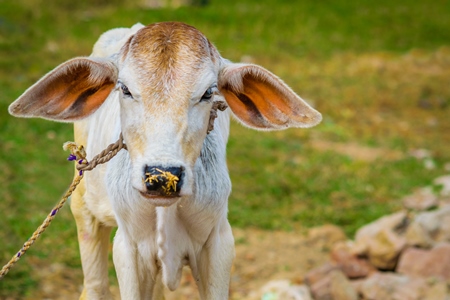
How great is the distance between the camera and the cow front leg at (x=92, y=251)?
4254mm

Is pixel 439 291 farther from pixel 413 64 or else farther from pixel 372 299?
pixel 413 64

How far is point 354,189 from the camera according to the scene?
24.3 ft

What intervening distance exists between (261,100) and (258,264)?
2.76m

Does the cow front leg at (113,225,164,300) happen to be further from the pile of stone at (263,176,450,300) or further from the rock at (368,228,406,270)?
the rock at (368,228,406,270)

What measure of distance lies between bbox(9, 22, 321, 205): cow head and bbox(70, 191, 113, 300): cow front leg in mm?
1011

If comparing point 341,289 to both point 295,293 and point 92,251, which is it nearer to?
point 295,293

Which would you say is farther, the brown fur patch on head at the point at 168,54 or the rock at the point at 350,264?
the rock at the point at 350,264

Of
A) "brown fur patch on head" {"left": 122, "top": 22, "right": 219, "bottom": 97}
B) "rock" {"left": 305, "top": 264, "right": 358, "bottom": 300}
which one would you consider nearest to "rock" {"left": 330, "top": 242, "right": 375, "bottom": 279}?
"rock" {"left": 305, "top": 264, "right": 358, "bottom": 300}

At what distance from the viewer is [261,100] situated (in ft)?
11.2

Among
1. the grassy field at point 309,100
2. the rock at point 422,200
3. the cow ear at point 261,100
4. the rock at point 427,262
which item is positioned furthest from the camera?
the rock at point 422,200

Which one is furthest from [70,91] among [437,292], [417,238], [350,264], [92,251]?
[417,238]

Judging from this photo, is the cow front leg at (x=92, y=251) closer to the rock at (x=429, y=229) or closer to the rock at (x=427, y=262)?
the rock at (x=427, y=262)

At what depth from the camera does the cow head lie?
2.92 meters

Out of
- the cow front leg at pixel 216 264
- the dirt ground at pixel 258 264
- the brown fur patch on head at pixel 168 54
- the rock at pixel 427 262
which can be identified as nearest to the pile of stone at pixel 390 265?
A: the rock at pixel 427 262
